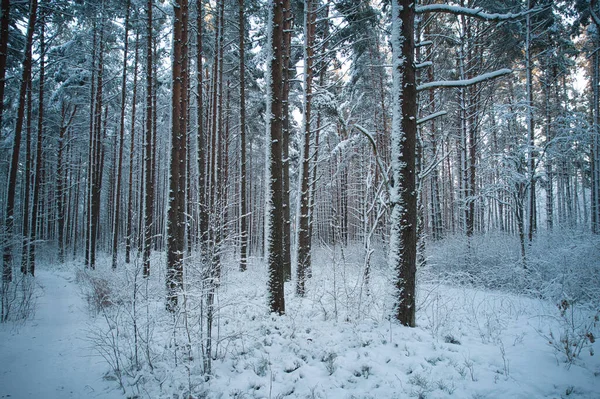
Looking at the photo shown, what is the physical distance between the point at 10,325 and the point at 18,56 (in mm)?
10816

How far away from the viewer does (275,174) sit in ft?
18.9

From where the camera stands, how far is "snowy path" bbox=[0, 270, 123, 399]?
12.0 ft

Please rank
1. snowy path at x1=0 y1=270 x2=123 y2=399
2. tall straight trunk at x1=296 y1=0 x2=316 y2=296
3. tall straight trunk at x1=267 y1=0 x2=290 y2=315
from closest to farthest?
snowy path at x1=0 y1=270 x2=123 y2=399
tall straight trunk at x1=267 y1=0 x2=290 y2=315
tall straight trunk at x1=296 y1=0 x2=316 y2=296

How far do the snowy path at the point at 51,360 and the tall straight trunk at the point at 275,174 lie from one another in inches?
117

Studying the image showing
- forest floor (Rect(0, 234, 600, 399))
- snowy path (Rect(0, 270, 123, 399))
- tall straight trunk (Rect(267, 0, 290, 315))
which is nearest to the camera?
forest floor (Rect(0, 234, 600, 399))

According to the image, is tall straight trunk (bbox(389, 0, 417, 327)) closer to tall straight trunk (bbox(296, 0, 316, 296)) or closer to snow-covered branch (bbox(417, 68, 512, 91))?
snow-covered branch (bbox(417, 68, 512, 91))

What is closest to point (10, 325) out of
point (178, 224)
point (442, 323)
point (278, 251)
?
point (178, 224)

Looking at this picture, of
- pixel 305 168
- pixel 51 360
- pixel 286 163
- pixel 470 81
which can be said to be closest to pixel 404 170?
pixel 470 81

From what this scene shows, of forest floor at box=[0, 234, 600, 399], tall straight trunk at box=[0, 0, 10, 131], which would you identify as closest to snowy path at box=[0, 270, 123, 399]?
forest floor at box=[0, 234, 600, 399]

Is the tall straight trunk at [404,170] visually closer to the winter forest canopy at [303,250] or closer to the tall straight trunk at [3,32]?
the winter forest canopy at [303,250]

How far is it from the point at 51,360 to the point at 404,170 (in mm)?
6864

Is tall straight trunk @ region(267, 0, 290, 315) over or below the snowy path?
over

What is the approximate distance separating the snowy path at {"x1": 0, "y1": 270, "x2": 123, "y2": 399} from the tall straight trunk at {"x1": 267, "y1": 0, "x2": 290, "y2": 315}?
2.98m

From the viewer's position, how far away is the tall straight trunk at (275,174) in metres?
5.64
